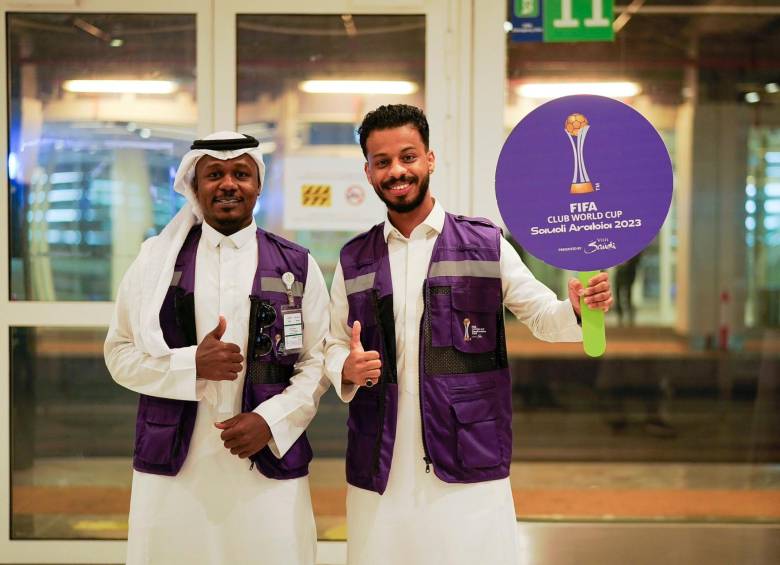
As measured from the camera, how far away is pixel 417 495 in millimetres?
2051

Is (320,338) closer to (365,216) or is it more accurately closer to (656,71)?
(365,216)

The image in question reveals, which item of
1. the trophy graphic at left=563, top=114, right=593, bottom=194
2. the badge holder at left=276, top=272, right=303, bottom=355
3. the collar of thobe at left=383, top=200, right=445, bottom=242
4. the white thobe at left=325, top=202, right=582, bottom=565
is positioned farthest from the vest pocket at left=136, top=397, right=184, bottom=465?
the trophy graphic at left=563, top=114, right=593, bottom=194

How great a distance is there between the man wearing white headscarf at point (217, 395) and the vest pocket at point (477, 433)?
421mm

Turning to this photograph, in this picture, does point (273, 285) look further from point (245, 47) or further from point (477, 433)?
point (245, 47)

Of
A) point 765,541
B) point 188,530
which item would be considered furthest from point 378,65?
point 765,541

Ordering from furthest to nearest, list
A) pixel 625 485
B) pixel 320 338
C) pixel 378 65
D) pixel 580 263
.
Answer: pixel 625 485
pixel 378 65
pixel 320 338
pixel 580 263

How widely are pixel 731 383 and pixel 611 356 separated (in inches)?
49.8

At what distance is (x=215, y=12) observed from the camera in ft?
10.5

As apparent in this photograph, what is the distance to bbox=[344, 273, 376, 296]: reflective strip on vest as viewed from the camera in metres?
2.11

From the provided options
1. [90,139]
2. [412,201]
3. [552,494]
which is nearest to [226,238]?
[412,201]

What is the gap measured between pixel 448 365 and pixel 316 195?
1416 millimetres

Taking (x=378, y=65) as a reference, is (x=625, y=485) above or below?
below

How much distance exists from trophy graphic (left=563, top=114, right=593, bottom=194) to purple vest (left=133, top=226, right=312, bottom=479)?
81 cm

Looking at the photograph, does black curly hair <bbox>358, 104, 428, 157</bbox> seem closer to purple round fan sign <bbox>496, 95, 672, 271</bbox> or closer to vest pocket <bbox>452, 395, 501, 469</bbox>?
purple round fan sign <bbox>496, 95, 672, 271</bbox>
